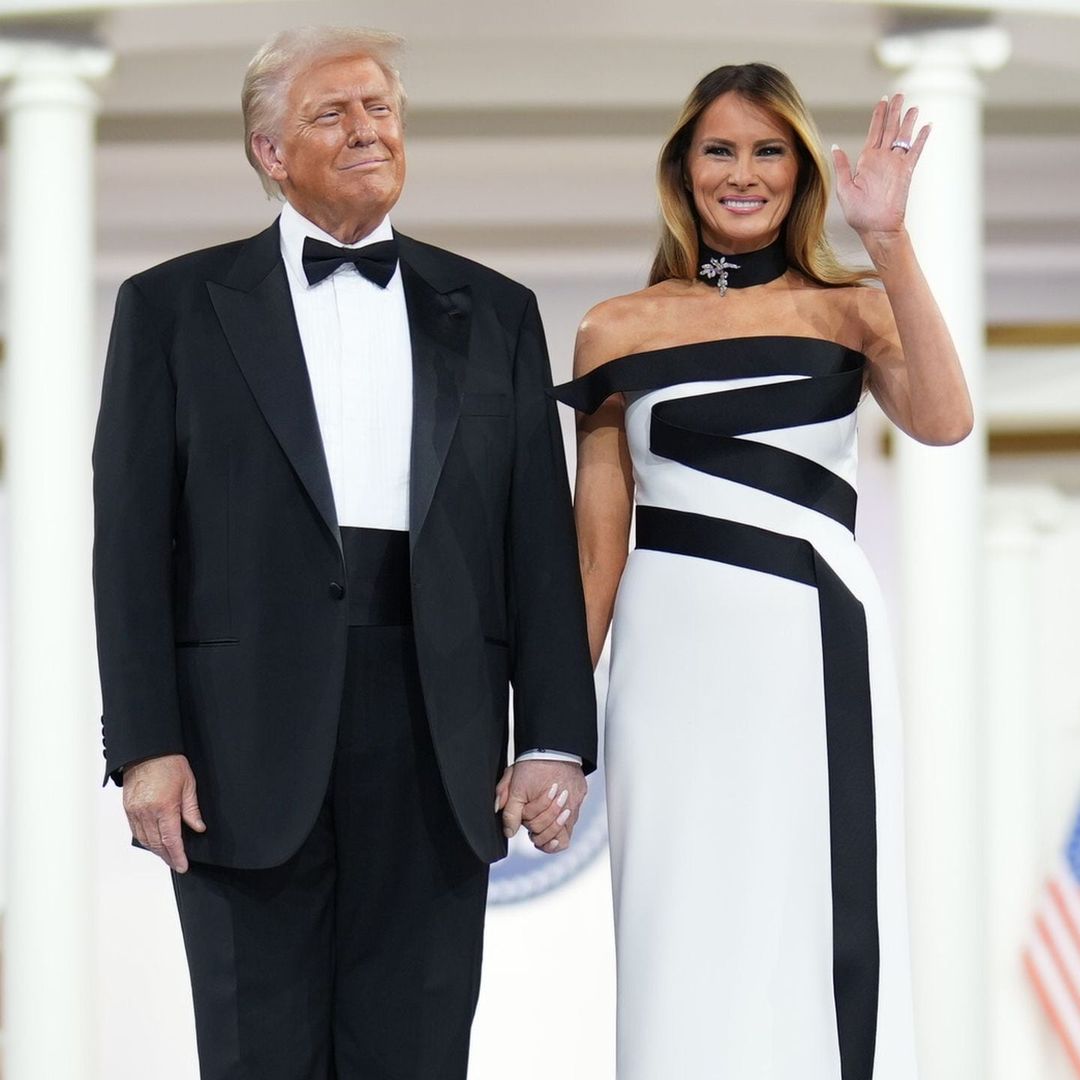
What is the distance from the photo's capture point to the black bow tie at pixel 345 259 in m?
1.80

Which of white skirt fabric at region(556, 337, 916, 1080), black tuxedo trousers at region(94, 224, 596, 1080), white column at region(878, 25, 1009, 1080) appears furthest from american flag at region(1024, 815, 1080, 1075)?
black tuxedo trousers at region(94, 224, 596, 1080)

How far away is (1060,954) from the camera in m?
4.30

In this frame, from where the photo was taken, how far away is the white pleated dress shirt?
1763 mm

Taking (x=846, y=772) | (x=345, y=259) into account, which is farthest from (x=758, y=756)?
(x=345, y=259)

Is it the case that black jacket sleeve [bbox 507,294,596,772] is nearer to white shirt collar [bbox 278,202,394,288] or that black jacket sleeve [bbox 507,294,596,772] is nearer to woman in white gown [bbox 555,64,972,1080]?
woman in white gown [bbox 555,64,972,1080]

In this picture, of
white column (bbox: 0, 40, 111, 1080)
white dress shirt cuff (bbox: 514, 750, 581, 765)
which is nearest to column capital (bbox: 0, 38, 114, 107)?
white column (bbox: 0, 40, 111, 1080)

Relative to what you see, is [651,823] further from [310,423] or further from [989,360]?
[989,360]

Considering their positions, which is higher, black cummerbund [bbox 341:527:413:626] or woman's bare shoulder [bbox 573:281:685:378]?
woman's bare shoulder [bbox 573:281:685:378]

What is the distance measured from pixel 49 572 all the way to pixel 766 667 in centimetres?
177

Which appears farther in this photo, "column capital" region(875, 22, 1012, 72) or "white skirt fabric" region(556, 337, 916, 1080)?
"column capital" region(875, 22, 1012, 72)

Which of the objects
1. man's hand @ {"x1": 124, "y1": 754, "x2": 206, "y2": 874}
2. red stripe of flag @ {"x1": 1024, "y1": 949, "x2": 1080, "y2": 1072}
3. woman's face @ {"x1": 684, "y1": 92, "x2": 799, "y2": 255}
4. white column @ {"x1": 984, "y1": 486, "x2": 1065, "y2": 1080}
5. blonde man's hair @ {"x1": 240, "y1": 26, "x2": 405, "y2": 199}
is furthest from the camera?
white column @ {"x1": 984, "y1": 486, "x2": 1065, "y2": 1080}

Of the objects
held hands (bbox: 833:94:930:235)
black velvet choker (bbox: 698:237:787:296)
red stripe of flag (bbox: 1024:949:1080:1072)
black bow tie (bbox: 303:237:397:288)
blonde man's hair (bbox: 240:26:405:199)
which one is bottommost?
red stripe of flag (bbox: 1024:949:1080:1072)

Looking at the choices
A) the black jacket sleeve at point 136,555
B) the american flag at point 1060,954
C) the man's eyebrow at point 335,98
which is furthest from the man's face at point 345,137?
the american flag at point 1060,954

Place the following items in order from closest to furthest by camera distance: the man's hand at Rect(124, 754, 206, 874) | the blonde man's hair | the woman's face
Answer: the man's hand at Rect(124, 754, 206, 874) → the blonde man's hair → the woman's face
